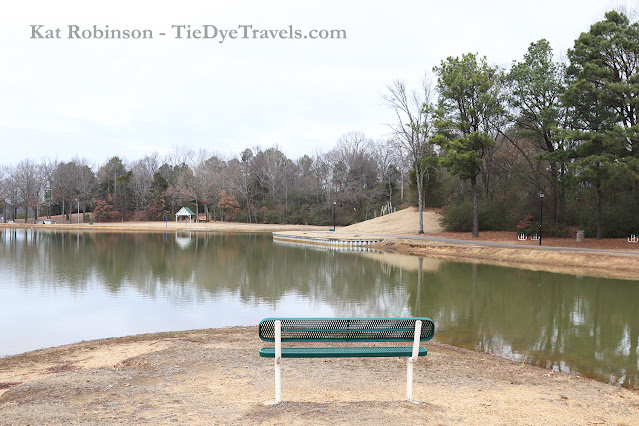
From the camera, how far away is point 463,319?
473 inches

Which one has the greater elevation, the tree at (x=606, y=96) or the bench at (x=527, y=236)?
the tree at (x=606, y=96)

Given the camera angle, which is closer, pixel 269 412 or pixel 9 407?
pixel 269 412

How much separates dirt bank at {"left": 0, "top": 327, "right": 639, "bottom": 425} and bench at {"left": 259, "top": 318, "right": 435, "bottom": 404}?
470 mm

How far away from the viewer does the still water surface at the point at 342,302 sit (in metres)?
9.78

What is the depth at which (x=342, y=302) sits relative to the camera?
1453 centimetres

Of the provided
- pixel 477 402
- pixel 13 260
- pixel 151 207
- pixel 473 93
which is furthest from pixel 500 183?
pixel 151 207

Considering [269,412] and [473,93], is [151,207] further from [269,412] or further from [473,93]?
[269,412]

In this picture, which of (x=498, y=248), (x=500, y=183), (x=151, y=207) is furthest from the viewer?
(x=151, y=207)

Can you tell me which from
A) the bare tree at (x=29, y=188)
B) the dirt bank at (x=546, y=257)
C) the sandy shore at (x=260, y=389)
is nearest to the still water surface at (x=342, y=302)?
the sandy shore at (x=260, y=389)

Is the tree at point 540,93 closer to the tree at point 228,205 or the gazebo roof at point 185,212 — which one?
the tree at point 228,205

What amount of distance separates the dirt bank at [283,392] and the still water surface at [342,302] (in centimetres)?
214

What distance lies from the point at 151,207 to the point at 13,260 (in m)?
59.5

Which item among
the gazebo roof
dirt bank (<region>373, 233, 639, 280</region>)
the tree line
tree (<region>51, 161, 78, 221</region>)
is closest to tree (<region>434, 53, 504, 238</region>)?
the tree line

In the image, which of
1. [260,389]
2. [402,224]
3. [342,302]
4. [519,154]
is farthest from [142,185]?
[260,389]
